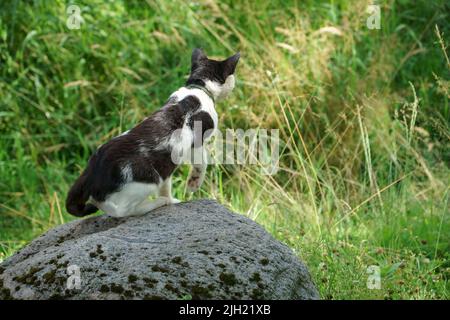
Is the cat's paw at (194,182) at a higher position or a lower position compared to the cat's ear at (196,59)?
lower

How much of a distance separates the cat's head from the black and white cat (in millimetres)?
231

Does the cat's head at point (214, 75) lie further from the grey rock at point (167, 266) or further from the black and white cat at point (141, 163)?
the grey rock at point (167, 266)

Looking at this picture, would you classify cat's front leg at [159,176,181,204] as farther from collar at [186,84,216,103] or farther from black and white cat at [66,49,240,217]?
collar at [186,84,216,103]

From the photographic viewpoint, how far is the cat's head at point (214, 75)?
4656 mm

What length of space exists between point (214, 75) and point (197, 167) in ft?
2.01

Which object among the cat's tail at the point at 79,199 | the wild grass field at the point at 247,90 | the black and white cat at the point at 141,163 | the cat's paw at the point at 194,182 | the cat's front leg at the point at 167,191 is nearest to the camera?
the black and white cat at the point at 141,163

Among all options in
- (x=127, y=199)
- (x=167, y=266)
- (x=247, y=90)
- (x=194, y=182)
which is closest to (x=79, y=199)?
(x=127, y=199)

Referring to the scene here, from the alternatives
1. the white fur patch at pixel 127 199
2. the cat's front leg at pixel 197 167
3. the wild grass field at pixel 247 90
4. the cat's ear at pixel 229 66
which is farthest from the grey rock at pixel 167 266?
the wild grass field at pixel 247 90

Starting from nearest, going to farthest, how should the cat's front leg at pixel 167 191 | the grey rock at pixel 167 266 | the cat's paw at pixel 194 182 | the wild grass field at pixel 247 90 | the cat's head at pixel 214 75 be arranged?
the grey rock at pixel 167 266 → the cat's front leg at pixel 167 191 → the cat's paw at pixel 194 182 → the cat's head at pixel 214 75 → the wild grass field at pixel 247 90

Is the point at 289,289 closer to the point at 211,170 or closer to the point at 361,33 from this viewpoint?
the point at 211,170

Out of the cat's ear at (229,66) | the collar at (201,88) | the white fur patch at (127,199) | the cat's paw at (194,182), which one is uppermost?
the cat's ear at (229,66)

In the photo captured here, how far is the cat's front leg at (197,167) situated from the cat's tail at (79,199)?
0.60 m

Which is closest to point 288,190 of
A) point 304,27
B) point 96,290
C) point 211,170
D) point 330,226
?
point 211,170

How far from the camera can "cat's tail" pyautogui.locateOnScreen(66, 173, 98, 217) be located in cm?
416
